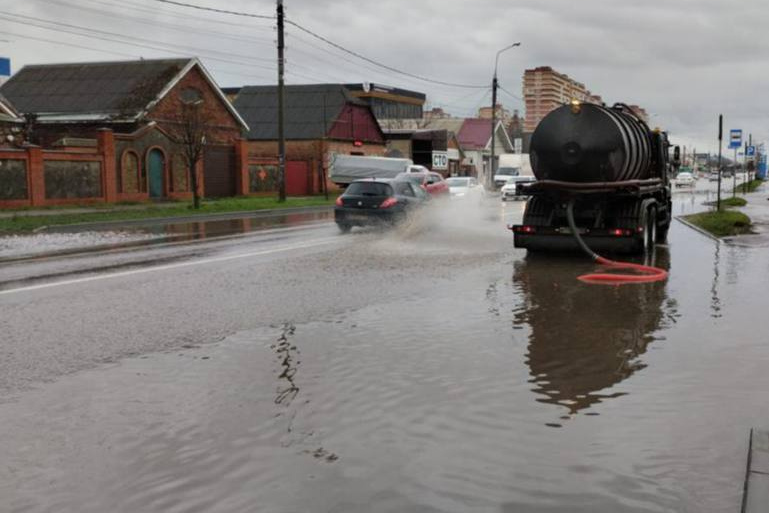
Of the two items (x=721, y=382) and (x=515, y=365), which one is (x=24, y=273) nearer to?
(x=515, y=365)

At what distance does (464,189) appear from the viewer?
3834 cm

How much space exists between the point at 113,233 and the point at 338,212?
20.7 feet

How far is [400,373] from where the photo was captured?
652 centimetres

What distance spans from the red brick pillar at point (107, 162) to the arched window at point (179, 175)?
4639mm

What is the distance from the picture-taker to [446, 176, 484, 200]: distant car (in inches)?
1448

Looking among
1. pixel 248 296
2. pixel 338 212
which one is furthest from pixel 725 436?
pixel 338 212

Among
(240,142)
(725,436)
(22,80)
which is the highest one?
(22,80)

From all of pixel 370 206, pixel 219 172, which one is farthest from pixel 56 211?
pixel 219 172

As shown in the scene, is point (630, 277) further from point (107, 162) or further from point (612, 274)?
point (107, 162)

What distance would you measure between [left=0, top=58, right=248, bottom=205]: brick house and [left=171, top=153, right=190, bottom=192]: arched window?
0.05 metres

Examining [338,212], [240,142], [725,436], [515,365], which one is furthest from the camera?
[240,142]

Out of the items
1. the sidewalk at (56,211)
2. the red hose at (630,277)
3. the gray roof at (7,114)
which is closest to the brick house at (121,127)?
the sidewalk at (56,211)

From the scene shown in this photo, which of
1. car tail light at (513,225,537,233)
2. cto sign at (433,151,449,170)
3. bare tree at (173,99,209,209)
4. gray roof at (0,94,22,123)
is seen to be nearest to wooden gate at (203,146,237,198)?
bare tree at (173,99,209,209)

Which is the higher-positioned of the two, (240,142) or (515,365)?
(240,142)
